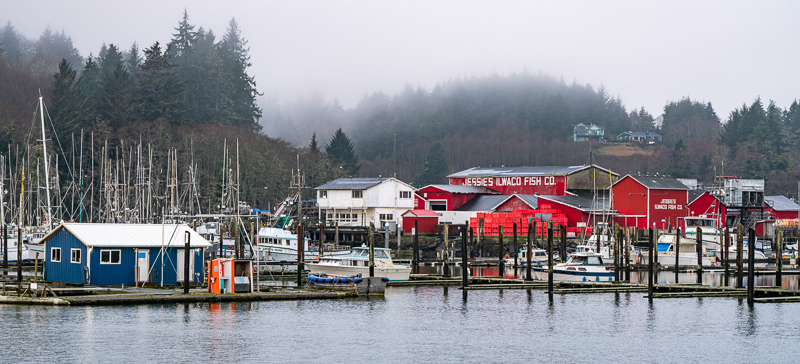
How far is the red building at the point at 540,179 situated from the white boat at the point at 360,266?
50.7 metres

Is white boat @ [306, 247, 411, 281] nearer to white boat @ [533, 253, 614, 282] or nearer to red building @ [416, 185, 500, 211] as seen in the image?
white boat @ [533, 253, 614, 282]

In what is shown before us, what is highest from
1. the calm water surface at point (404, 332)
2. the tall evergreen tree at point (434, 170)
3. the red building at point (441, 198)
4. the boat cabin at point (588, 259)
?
the tall evergreen tree at point (434, 170)

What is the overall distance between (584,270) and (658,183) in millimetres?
40660

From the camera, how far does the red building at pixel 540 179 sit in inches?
4289

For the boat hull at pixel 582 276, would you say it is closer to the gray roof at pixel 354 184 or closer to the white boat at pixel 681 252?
the white boat at pixel 681 252

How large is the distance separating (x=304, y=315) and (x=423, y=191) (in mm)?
64721

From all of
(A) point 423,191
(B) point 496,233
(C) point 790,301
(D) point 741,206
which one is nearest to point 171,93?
(A) point 423,191

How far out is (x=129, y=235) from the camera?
153 feet

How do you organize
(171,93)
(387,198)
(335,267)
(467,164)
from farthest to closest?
(467,164) → (171,93) → (387,198) → (335,267)

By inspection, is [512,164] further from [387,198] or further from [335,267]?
[335,267]

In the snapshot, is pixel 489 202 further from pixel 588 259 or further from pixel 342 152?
pixel 342 152

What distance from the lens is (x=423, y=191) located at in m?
108

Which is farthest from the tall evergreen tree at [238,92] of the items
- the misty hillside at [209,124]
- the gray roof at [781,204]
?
the gray roof at [781,204]

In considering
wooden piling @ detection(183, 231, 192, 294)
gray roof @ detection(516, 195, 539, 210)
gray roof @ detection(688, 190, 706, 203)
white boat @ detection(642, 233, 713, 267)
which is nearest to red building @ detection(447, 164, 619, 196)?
gray roof @ detection(516, 195, 539, 210)
